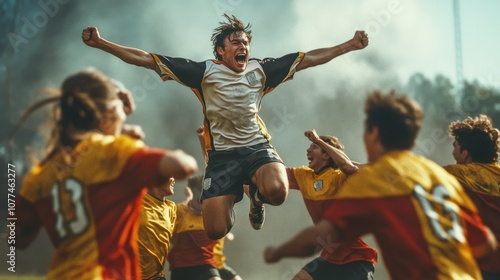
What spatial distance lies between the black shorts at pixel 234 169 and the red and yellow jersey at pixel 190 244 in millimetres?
2031

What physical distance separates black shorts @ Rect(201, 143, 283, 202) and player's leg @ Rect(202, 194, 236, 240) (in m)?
0.08

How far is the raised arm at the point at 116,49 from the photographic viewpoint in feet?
22.8

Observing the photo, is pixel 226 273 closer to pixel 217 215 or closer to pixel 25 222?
pixel 217 215

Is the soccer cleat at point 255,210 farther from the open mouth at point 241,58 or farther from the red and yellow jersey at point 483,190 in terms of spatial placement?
the red and yellow jersey at point 483,190

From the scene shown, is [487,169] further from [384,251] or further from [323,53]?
[384,251]

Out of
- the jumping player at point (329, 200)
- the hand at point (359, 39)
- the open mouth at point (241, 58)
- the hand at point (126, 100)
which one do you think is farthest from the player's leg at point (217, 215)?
the hand at point (126, 100)

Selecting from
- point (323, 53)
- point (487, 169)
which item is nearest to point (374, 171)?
point (487, 169)

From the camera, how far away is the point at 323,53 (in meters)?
7.86

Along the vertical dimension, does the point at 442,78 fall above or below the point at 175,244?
above

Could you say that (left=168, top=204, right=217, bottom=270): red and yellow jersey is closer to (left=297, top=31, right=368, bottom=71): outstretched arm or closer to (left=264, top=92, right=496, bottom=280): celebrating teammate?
(left=297, top=31, right=368, bottom=71): outstretched arm

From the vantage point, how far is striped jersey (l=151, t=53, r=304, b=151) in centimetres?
739

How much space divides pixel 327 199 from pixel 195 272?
252 cm

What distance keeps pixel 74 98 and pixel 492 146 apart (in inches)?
195

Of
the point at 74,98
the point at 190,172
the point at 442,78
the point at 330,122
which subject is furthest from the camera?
the point at 442,78
